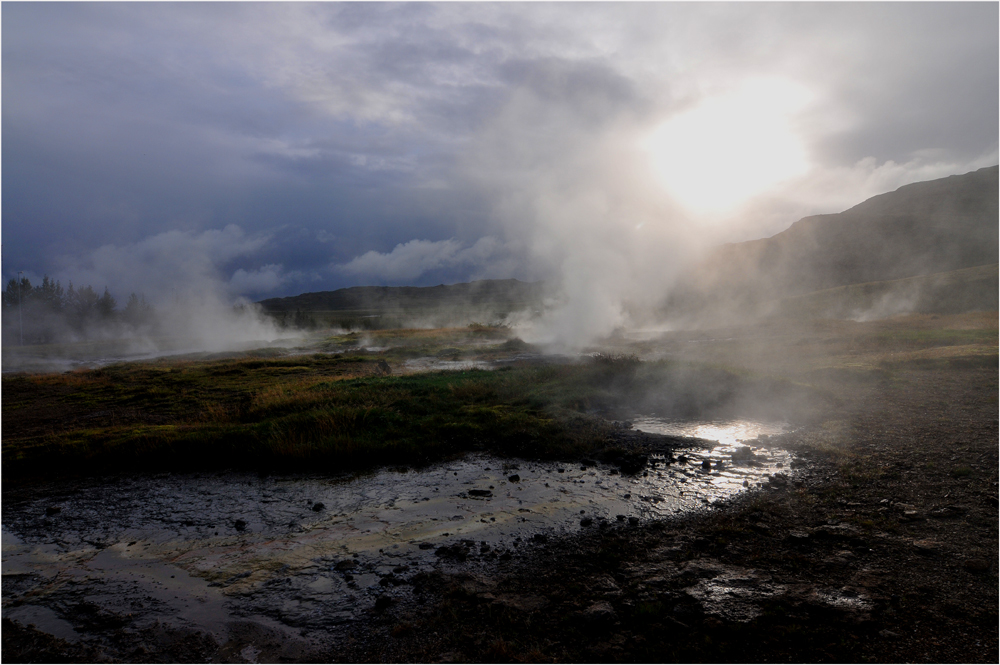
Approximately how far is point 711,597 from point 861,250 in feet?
393

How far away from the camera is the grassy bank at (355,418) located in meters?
11.9

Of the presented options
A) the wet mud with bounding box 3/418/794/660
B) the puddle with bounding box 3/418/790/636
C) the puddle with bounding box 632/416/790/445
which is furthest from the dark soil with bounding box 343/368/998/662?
the puddle with bounding box 632/416/790/445

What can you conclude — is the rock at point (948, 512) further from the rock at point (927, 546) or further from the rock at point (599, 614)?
the rock at point (599, 614)

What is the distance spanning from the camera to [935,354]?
22.6 meters

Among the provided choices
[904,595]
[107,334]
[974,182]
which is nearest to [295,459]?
[904,595]

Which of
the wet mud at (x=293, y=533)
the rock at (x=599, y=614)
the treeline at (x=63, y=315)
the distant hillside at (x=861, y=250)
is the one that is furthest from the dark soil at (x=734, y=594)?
the treeline at (x=63, y=315)

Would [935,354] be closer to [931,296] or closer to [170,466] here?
[170,466]

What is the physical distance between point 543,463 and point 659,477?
2.59 meters

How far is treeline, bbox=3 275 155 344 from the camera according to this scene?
80.3 metres

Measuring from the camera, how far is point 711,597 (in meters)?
5.67

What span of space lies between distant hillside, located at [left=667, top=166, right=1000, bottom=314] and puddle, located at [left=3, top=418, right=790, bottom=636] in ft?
178

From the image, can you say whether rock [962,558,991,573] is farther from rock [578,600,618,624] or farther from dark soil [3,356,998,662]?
rock [578,600,618,624]

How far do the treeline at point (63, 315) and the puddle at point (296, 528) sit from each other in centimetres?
9378

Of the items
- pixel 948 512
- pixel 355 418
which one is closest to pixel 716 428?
pixel 948 512
